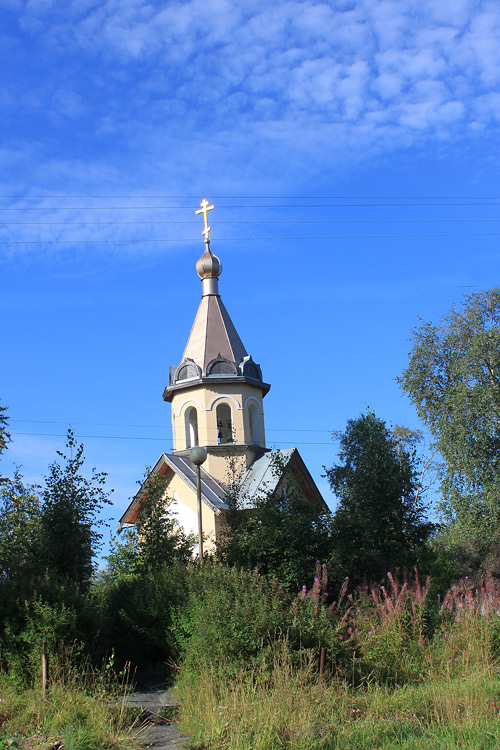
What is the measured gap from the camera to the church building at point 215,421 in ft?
76.3

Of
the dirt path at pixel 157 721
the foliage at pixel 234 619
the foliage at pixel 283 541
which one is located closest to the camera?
the dirt path at pixel 157 721

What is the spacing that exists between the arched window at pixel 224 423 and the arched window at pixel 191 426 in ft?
2.47

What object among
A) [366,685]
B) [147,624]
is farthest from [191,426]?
[366,685]

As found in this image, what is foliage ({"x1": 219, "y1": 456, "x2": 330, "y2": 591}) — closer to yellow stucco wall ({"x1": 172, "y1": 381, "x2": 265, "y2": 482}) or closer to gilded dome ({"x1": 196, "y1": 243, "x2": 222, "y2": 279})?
yellow stucco wall ({"x1": 172, "y1": 381, "x2": 265, "y2": 482})

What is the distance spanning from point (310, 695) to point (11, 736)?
9.15 ft

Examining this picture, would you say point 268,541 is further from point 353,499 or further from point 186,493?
point 186,493

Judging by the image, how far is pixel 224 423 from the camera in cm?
2488

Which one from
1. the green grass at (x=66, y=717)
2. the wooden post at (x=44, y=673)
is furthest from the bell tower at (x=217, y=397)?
the green grass at (x=66, y=717)

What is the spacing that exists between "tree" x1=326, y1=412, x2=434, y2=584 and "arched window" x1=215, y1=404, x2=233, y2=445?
454 centimetres

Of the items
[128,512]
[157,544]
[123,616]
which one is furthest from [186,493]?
[123,616]

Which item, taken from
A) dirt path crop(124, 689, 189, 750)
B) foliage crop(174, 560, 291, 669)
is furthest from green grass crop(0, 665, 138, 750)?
foliage crop(174, 560, 291, 669)

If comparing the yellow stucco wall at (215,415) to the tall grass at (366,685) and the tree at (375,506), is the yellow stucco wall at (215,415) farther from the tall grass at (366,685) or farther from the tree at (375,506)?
the tall grass at (366,685)

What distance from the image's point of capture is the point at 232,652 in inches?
322

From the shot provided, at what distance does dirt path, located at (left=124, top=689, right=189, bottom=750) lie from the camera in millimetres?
6887
